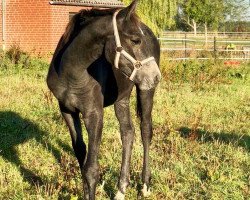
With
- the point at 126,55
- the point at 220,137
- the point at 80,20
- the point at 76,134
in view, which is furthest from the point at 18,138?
the point at 126,55

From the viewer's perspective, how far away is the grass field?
15.4ft

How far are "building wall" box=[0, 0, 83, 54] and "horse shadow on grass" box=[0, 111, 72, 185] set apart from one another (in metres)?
13.8

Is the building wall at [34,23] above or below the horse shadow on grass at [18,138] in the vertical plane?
above

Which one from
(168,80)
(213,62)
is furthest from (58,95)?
(213,62)

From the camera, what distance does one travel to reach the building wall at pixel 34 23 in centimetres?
2120

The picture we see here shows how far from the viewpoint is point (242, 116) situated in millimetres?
8664

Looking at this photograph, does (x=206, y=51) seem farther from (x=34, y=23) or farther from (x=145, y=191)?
(x=145, y=191)

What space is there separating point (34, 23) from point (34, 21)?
0.10 m

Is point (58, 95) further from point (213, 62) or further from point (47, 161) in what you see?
point (213, 62)

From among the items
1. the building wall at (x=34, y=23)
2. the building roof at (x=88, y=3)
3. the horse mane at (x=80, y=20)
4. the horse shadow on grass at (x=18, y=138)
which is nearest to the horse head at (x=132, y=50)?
the horse mane at (x=80, y=20)

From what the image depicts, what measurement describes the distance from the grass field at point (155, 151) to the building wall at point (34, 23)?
1081cm

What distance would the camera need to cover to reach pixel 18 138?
6.68m

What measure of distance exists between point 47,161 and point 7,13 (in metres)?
17.0

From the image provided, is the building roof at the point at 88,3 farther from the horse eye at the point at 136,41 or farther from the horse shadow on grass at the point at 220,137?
the horse eye at the point at 136,41
